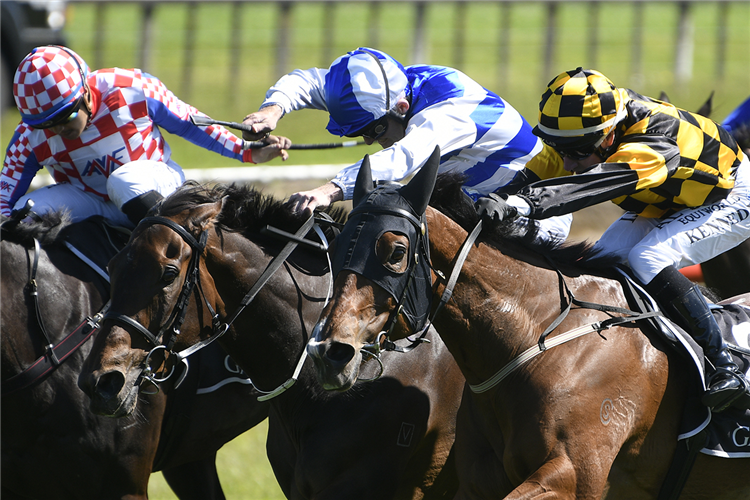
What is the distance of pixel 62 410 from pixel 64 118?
4.23ft

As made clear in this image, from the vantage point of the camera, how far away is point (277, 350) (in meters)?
3.42

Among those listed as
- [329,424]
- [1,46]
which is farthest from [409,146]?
[1,46]

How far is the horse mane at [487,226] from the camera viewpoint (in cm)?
308

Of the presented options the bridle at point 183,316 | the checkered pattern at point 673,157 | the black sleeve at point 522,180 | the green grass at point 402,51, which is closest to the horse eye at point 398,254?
the bridle at point 183,316

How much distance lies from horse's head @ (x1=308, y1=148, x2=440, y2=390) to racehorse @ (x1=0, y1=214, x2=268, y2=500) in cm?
152

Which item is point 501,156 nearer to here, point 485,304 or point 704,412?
point 485,304

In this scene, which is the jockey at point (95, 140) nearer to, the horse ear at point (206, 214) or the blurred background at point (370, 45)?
the horse ear at point (206, 214)

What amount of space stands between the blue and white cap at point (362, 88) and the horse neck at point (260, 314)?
75cm

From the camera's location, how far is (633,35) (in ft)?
56.8

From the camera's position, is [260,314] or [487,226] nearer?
[487,226]

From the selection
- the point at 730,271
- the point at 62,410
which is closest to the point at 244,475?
the point at 62,410

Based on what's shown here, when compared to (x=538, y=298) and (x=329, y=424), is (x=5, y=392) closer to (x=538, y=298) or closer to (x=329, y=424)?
(x=329, y=424)

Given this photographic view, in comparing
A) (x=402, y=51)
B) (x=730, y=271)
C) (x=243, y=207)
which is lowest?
(x=402, y=51)

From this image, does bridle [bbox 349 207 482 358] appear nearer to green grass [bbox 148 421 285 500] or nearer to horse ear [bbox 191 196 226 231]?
horse ear [bbox 191 196 226 231]
